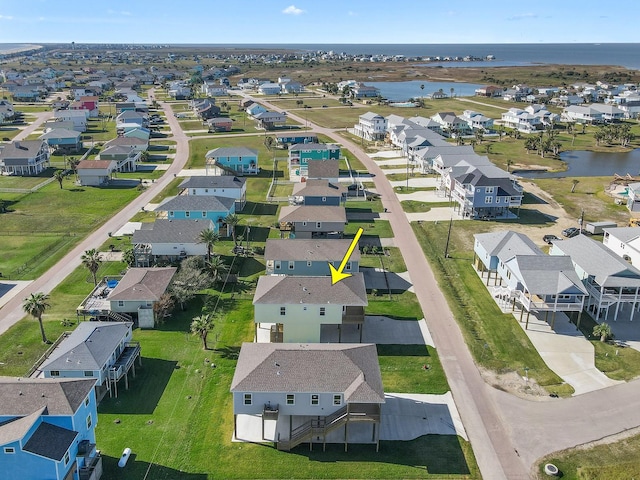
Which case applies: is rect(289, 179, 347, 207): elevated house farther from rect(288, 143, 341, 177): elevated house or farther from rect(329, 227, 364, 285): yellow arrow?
rect(288, 143, 341, 177): elevated house

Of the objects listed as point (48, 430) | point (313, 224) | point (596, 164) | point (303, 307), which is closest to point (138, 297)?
point (303, 307)

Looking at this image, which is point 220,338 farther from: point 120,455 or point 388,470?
point 388,470

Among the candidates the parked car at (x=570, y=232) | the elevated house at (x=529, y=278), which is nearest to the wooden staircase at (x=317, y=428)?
the elevated house at (x=529, y=278)

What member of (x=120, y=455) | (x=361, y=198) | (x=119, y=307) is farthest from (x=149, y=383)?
(x=361, y=198)

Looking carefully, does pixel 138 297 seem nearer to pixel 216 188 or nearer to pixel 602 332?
pixel 216 188

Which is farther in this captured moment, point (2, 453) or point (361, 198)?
point (361, 198)

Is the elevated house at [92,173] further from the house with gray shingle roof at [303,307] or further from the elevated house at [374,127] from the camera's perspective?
the elevated house at [374,127]
